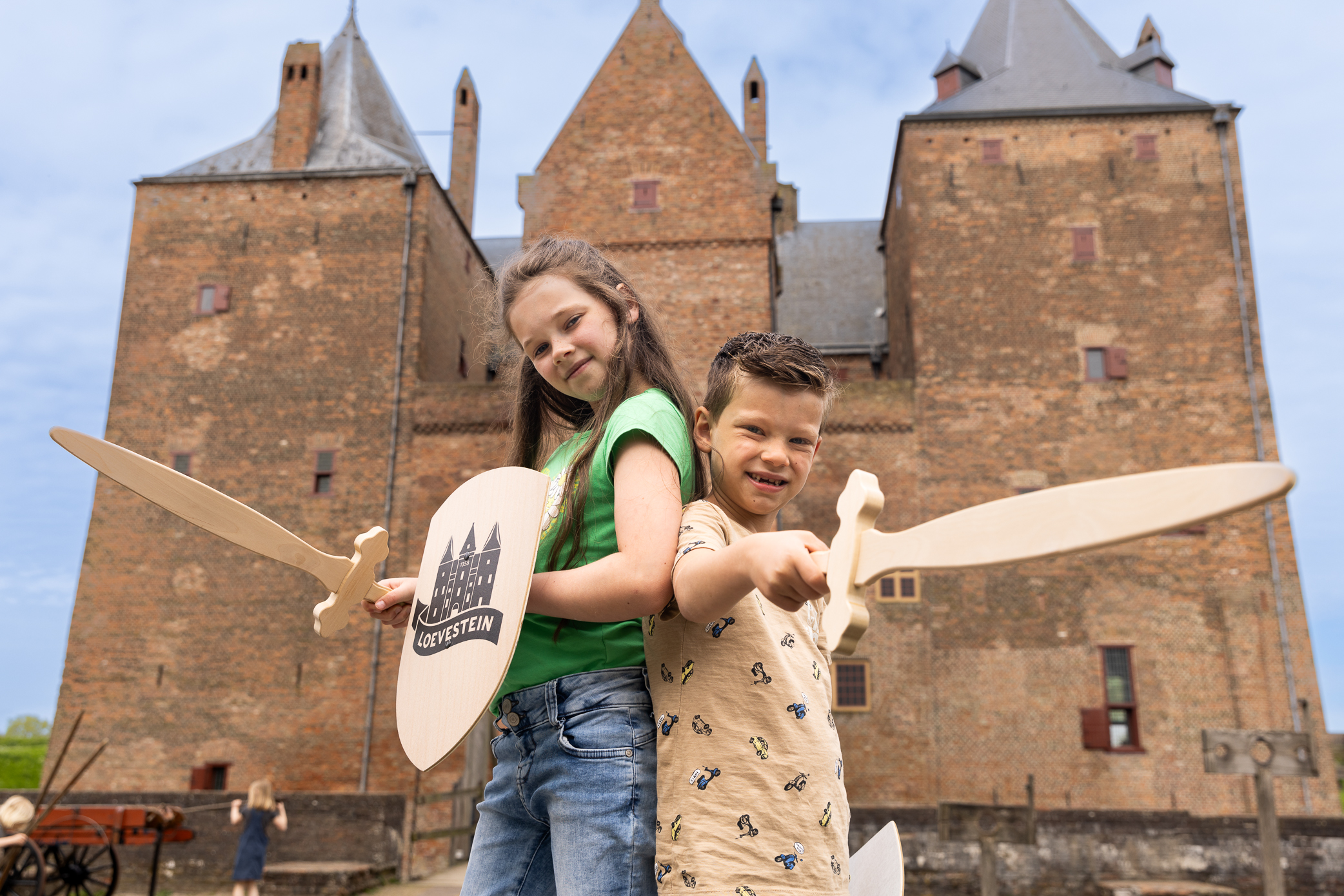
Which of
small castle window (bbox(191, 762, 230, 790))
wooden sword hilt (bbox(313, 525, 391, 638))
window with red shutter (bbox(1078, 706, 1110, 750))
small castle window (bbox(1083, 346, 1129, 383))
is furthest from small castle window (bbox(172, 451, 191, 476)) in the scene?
wooden sword hilt (bbox(313, 525, 391, 638))

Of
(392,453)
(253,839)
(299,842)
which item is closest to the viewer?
(253,839)

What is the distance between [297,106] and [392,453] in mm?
8567

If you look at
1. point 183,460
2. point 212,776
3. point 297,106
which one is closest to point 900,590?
point 212,776

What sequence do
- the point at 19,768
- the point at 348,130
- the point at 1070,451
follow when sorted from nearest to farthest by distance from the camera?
the point at 1070,451 < the point at 348,130 < the point at 19,768

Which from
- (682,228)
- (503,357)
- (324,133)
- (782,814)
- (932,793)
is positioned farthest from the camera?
(324,133)

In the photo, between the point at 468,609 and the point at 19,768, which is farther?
the point at 19,768

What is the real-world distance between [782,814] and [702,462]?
2.59 feet

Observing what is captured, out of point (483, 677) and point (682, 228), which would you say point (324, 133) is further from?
point (483, 677)

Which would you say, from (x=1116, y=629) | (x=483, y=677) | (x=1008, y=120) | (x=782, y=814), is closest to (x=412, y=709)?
(x=483, y=677)

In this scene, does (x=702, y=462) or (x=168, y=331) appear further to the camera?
(x=168, y=331)

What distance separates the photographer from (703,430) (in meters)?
2.16

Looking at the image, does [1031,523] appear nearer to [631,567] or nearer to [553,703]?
[631,567]

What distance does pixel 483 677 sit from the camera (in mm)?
1787

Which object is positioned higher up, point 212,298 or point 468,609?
point 212,298
